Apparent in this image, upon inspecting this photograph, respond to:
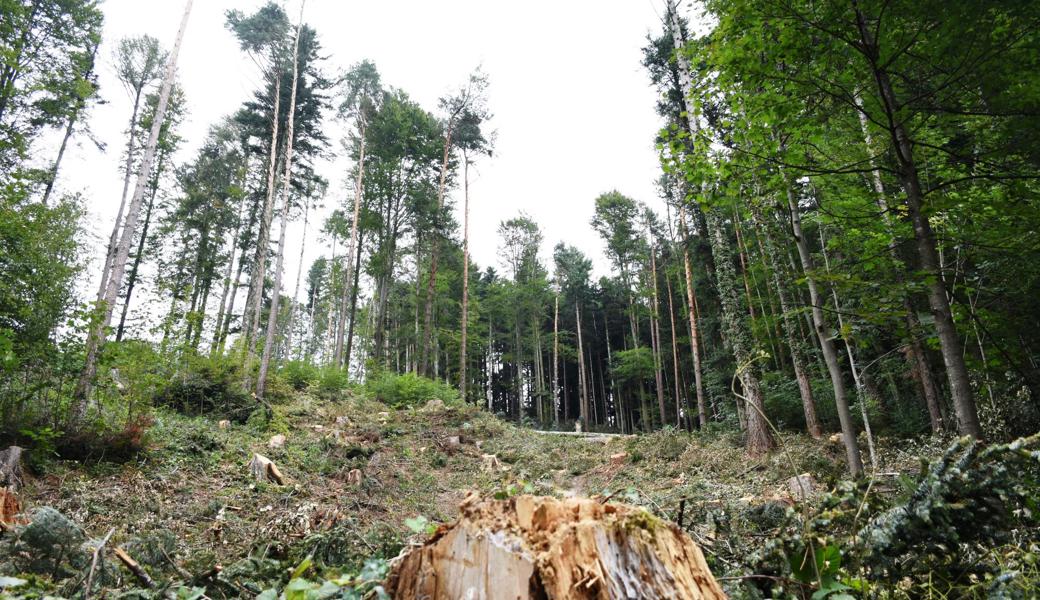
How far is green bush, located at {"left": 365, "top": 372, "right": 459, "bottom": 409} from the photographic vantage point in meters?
15.9

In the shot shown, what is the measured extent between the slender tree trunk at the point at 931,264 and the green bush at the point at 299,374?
15.3 metres

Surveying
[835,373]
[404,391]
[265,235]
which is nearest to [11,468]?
[835,373]

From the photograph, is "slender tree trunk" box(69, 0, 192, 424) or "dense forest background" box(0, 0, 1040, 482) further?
"slender tree trunk" box(69, 0, 192, 424)

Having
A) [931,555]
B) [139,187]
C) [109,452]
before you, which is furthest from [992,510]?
[139,187]

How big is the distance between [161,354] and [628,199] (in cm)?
2272

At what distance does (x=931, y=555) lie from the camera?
1694mm

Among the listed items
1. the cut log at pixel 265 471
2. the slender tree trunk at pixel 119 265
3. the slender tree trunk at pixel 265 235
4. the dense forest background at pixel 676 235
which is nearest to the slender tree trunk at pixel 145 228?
the dense forest background at pixel 676 235

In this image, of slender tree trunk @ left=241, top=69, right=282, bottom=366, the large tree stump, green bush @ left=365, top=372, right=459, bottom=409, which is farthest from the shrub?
green bush @ left=365, top=372, right=459, bottom=409

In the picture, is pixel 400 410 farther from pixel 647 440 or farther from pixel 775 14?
pixel 775 14

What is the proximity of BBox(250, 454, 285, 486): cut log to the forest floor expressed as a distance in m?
0.19


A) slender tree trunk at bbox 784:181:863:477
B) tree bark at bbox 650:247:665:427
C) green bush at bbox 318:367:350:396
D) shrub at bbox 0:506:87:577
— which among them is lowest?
shrub at bbox 0:506:87:577

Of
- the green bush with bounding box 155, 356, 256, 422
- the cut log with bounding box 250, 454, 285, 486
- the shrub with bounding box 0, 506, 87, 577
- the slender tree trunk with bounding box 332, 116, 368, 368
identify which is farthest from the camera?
the slender tree trunk with bounding box 332, 116, 368, 368

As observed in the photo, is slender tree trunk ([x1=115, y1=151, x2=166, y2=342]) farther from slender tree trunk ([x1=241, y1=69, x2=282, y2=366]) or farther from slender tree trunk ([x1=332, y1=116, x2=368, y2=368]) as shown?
slender tree trunk ([x1=332, y1=116, x2=368, y2=368])

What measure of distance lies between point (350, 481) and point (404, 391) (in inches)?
341
